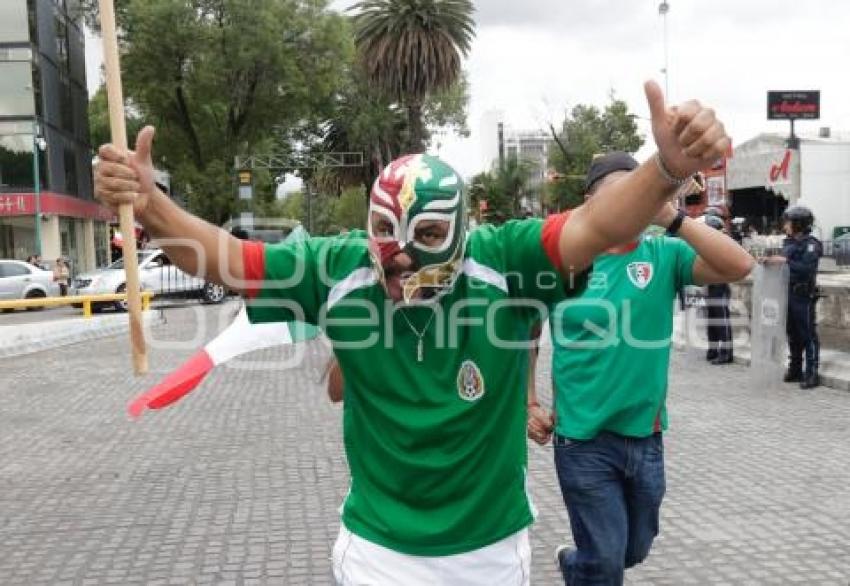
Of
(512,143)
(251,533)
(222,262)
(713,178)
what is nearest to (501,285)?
(222,262)

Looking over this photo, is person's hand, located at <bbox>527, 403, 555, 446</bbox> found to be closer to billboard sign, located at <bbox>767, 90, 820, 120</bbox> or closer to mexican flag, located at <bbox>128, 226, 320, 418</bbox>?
mexican flag, located at <bbox>128, 226, 320, 418</bbox>

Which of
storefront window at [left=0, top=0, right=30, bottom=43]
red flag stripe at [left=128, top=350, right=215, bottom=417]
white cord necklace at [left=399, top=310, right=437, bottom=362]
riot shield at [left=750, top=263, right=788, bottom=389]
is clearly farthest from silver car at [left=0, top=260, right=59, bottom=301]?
white cord necklace at [left=399, top=310, right=437, bottom=362]

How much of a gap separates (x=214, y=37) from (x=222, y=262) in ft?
127

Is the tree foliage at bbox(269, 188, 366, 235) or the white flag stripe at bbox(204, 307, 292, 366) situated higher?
the tree foliage at bbox(269, 188, 366, 235)

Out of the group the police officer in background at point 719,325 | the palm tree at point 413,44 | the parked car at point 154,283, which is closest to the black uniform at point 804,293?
the police officer in background at point 719,325

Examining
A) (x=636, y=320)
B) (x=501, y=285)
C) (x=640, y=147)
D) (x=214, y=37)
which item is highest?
(x=214, y=37)

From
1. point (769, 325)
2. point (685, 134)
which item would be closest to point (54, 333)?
point (769, 325)

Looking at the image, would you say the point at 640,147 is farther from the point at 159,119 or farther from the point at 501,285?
the point at 501,285

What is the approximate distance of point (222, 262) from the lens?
2.32 meters

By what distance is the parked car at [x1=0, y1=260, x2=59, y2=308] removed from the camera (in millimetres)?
25828

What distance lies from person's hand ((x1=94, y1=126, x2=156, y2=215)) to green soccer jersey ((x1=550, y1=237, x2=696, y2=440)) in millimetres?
1575

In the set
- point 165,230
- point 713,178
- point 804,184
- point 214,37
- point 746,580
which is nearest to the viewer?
point 165,230

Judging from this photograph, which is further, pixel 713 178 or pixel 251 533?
pixel 713 178

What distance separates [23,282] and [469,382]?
2633cm
